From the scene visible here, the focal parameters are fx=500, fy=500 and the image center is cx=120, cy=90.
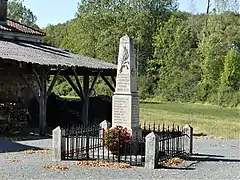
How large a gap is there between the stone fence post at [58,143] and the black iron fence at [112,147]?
10cm

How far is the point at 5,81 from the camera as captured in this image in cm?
2422

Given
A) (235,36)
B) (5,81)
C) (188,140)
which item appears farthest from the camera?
(235,36)

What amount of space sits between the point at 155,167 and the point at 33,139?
8.04 meters

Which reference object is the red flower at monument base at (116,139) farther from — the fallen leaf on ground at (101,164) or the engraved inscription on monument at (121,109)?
the engraved inscription on monument at (121,109)

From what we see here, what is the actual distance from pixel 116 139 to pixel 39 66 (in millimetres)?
9128

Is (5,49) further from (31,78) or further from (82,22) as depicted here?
(82,22)

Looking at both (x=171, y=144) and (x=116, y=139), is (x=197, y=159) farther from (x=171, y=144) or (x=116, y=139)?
(x=116, y=139)

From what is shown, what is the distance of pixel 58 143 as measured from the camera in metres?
12.4

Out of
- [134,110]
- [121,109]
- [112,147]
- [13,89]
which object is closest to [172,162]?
[112,147]

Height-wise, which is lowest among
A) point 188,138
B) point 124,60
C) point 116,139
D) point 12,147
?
point 12,147

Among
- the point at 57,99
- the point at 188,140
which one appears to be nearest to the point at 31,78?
the point at 57,99

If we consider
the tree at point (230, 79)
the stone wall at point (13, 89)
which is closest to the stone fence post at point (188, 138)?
the stone wall at point (13, 89)

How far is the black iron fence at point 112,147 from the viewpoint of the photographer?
12359mm

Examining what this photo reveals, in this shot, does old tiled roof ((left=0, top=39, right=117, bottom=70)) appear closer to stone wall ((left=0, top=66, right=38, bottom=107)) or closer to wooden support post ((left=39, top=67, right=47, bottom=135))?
wooden support post ((left=39, top=67, right=47, bottom=135))
